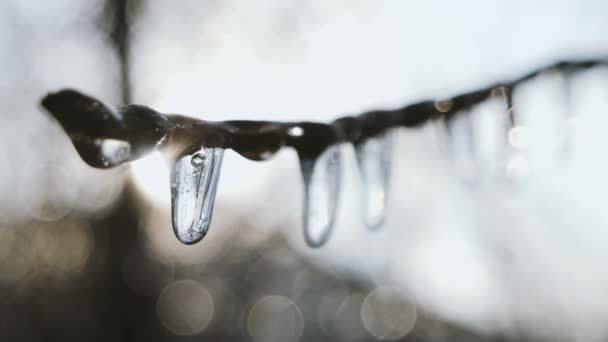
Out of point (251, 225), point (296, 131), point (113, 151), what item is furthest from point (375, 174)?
point (251, 225)

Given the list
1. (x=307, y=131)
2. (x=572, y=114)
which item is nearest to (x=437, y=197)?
(x=572, y=114)

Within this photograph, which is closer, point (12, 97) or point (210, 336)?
point (12, 97)

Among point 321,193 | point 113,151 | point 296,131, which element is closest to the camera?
point 113,151

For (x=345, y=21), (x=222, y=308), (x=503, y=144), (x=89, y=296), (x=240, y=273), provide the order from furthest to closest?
1. (x=222, y=308)
2. (x=240, y=273)
3. (x=89, y=296)
4. (x=345, y=21)
5. (x=503, y=144)

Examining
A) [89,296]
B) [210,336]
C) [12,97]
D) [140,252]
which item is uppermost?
[12,97]

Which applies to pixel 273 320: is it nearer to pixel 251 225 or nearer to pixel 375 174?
pixel 251 225

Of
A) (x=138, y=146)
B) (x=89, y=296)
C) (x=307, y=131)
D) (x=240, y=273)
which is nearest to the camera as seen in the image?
(x=138, y=146)

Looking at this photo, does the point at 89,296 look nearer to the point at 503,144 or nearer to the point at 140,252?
the point at 140,252
